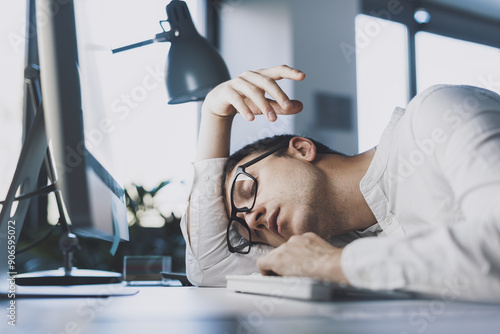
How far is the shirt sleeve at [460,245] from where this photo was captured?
1.73 ft

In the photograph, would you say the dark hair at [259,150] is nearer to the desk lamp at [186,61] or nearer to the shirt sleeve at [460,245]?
the desk lamp at [186,61]

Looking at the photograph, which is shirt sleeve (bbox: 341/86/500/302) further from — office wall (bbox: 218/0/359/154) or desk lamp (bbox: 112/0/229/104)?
office wall (bbox: 218/0/359/154)

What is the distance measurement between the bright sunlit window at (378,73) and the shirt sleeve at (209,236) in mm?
2406

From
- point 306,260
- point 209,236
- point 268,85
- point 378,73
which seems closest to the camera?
point 306,260

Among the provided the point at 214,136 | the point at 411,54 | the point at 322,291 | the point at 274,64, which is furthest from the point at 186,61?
the point at 411,54

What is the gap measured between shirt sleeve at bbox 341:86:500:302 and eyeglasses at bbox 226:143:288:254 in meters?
0.61

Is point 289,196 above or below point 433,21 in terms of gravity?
below

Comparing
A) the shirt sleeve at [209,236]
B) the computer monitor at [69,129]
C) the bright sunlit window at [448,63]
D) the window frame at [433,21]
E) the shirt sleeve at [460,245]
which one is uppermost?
the window frame at [433,21]

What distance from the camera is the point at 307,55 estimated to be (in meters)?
3.43

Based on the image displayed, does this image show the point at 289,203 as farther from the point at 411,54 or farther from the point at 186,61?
the point at 411,54

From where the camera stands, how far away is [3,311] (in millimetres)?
544

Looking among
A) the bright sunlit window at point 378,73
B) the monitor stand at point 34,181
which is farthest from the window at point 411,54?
the monitor stand at point 34,181

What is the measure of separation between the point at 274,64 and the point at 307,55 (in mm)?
268

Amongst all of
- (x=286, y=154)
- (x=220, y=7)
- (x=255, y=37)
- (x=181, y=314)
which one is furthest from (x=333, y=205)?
(x=220, y=7)
